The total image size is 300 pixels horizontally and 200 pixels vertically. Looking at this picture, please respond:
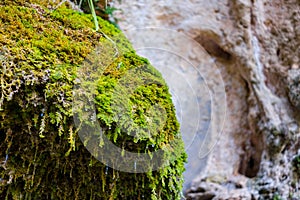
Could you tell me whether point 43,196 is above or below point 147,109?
below

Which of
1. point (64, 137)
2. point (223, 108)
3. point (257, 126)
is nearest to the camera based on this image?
point (64, 137)

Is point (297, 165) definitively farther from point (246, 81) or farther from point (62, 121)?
point (62, 121)

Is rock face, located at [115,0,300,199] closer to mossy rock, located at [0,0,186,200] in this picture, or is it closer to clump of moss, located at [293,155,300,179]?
clump of moss, located at [293,155,300,179]

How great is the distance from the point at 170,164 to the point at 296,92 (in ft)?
4.01

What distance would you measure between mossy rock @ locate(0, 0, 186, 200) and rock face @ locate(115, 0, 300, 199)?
83cm

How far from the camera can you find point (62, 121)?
88cm

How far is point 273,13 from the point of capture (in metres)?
2.13

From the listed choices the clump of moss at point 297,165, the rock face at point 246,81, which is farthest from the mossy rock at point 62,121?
the clump of moss at point 297,165

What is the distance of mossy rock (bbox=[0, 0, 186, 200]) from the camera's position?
0.88 meters

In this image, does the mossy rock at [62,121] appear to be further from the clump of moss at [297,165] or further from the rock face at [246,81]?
the clump of moss at [297,165]

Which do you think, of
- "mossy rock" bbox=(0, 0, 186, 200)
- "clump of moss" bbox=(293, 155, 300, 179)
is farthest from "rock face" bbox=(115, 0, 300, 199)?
"mossy rock" bbox=(0, 0, 186, 200)

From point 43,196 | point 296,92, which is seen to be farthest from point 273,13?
point 43,196

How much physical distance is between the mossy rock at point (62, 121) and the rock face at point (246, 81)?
83 cm

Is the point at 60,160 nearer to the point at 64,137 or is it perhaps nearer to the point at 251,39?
the point at 64,137
